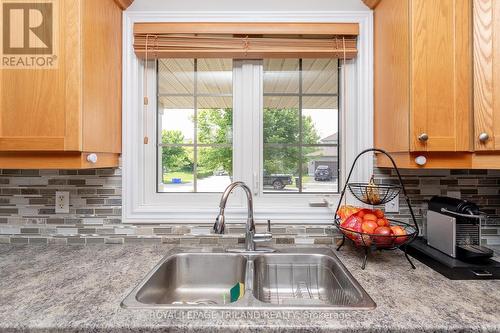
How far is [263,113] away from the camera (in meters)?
1.53

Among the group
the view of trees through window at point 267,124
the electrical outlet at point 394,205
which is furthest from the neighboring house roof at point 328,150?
the electrical outlet at point 394,205

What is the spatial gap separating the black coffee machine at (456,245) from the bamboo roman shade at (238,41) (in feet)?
2.82

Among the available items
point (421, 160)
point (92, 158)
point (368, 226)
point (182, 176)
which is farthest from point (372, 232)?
point (92, 158)

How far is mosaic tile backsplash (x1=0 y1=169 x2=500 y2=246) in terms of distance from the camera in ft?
4.66

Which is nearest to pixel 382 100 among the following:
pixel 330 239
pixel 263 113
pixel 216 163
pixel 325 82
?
pixel 325 82

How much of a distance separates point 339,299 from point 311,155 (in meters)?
0.75

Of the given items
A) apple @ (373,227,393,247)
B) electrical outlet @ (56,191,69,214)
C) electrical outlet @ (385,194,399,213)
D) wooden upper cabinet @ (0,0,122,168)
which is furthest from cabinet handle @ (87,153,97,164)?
electrical outlet @ (385,194,399,213)

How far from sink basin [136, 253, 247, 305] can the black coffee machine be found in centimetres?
80

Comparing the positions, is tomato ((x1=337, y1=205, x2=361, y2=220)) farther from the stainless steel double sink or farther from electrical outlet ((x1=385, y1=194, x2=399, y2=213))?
electrical outlet ((x1=385, y1=194, x2=399, y2=213))

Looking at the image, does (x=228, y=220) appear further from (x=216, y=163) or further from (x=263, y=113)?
(x=263, y=113)

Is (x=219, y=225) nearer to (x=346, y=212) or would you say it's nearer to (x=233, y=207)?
(x=233, y=207)

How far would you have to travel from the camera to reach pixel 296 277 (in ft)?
4.16

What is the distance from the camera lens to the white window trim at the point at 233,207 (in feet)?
4.65

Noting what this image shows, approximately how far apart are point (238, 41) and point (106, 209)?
3.58 ft
